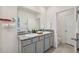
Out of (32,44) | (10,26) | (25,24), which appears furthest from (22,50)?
(25,24)

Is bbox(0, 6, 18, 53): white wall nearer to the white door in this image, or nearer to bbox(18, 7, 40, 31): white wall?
bbox(18, 7, 40, 31): white wall

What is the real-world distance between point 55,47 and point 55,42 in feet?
0.80

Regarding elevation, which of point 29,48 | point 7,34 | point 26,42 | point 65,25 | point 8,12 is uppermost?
point 8,12

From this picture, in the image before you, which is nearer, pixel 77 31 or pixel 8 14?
pixel 77 31

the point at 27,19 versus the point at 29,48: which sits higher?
the point at 27,19

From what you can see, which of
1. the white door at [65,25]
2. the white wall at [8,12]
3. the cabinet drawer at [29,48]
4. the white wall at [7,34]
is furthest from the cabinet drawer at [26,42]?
the white door at [65,25]

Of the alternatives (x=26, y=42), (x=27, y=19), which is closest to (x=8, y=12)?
(x=26, y=42)

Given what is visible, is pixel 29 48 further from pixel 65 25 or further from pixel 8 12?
pixel 65 25

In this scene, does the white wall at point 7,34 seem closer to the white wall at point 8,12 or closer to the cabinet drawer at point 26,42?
the white wall at point 8,12

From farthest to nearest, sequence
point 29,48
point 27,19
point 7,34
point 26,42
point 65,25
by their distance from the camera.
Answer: point 65,25 < point 27,19 < point 29,48 < point 26,42 < point 7,34

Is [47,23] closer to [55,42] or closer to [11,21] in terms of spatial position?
[55,42]

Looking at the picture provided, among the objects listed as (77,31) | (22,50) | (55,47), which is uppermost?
(77,31)

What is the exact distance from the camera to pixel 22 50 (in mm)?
1901

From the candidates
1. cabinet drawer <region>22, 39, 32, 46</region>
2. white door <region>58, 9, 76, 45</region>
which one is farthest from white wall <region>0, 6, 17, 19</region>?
white door <region>58, 9, 76, 45</region>
